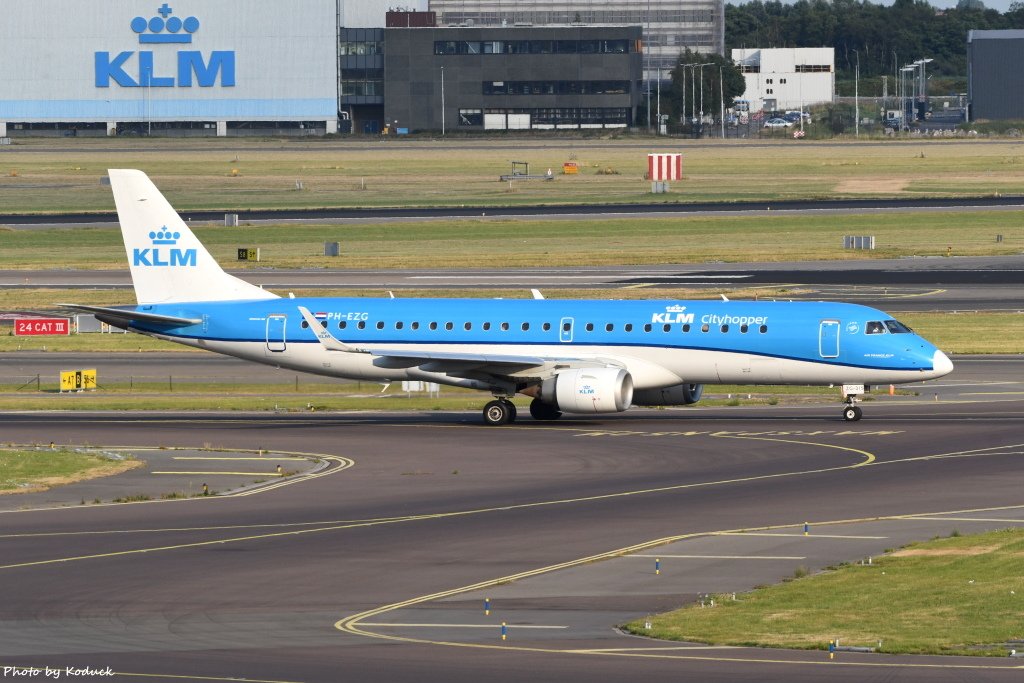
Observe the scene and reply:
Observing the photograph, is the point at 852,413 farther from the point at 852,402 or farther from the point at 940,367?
the point at 940,367

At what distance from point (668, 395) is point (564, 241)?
65072mm

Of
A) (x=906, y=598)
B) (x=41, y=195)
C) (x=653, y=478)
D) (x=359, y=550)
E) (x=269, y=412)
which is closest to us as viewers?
(x=906, y=598)

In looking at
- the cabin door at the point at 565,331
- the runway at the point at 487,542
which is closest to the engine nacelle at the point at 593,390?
the runway at the point at 487,542

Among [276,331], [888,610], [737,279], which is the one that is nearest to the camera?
[888,610]

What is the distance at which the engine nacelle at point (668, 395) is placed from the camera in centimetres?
5519

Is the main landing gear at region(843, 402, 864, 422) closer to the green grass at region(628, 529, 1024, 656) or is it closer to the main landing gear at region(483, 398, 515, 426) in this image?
the main landing gear at region(483, 398, 515, 426)

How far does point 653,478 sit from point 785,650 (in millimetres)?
18869

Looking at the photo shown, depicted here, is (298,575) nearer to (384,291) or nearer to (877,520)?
(877,520)

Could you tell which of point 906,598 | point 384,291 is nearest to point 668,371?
point 906,598

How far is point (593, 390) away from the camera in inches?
2069

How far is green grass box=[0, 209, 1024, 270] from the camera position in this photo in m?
109

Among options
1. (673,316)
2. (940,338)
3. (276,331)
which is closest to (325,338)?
(276,331)

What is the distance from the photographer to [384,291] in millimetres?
91625

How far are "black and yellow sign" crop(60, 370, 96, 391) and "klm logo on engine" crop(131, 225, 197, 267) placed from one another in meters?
7.04
